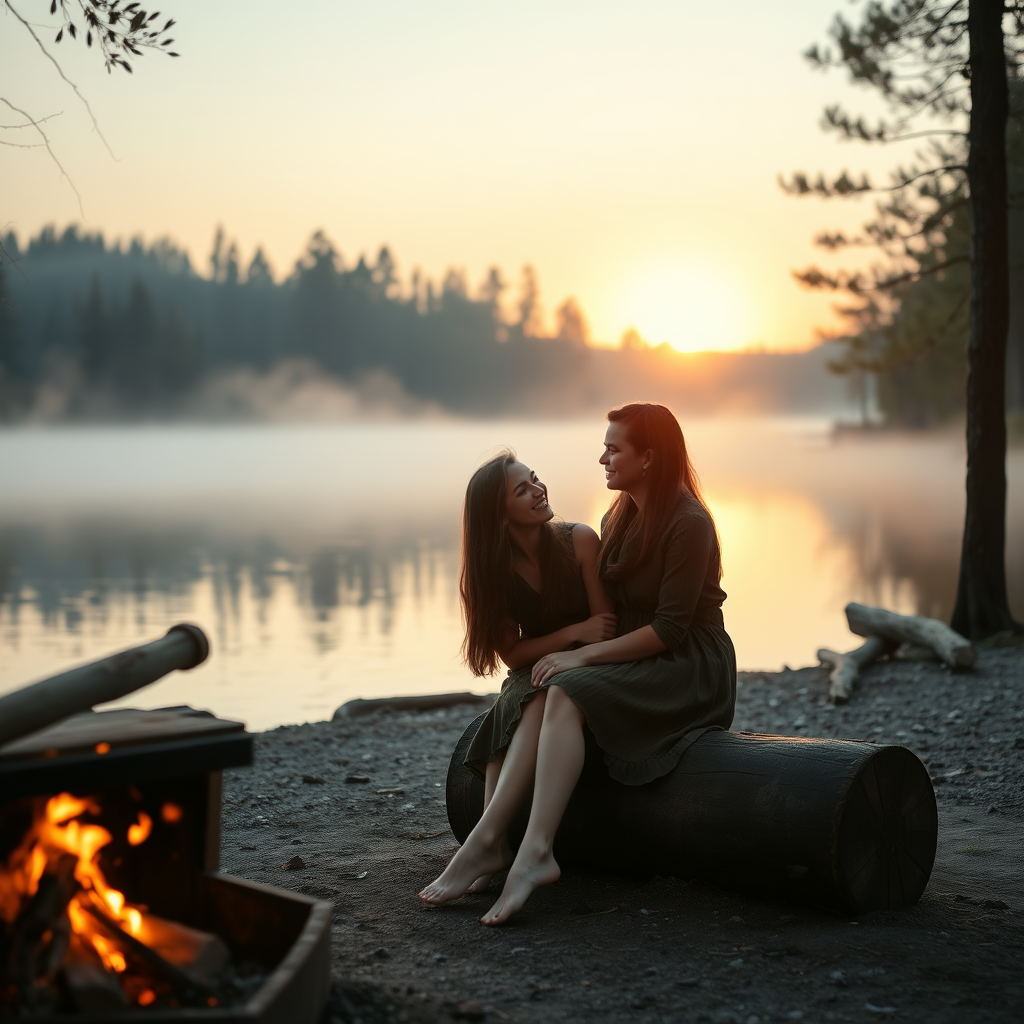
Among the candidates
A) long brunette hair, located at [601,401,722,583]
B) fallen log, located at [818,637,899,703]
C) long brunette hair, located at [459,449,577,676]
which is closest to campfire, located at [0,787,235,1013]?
long brunette hair, located at [459,449,577,676]

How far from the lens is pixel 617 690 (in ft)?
14.6

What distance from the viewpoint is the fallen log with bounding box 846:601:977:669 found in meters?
8.79

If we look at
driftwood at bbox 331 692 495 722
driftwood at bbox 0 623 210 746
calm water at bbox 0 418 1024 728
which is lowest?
calm water at bbox 0 418 1024 728

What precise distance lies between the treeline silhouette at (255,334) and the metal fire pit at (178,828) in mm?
80138

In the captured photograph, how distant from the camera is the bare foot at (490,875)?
4.54 meters

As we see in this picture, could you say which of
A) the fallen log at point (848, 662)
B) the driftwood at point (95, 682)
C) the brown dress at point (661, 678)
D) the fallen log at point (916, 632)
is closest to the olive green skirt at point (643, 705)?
the brown dress at point (661, 678)

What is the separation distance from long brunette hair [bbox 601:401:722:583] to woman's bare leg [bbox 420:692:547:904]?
0.72 metres

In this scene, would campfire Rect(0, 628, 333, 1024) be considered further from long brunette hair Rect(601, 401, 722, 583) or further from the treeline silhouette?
the treeline silhouette

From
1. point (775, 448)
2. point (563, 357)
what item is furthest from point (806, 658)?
point (563, 357)

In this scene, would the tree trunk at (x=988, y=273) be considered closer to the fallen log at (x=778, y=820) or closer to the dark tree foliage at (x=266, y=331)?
the fallen log at (x=778, y=820)

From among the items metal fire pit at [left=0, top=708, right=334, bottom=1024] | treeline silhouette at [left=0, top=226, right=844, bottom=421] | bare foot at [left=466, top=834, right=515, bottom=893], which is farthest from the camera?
treeline silhouette at [left=0, top=226, right=844, bottom=421]

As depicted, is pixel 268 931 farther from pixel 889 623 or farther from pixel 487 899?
pixel 889 623

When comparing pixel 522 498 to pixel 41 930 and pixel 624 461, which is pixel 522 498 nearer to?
pixel 624 461

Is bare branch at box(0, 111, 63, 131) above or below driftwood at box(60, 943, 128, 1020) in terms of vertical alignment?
above
